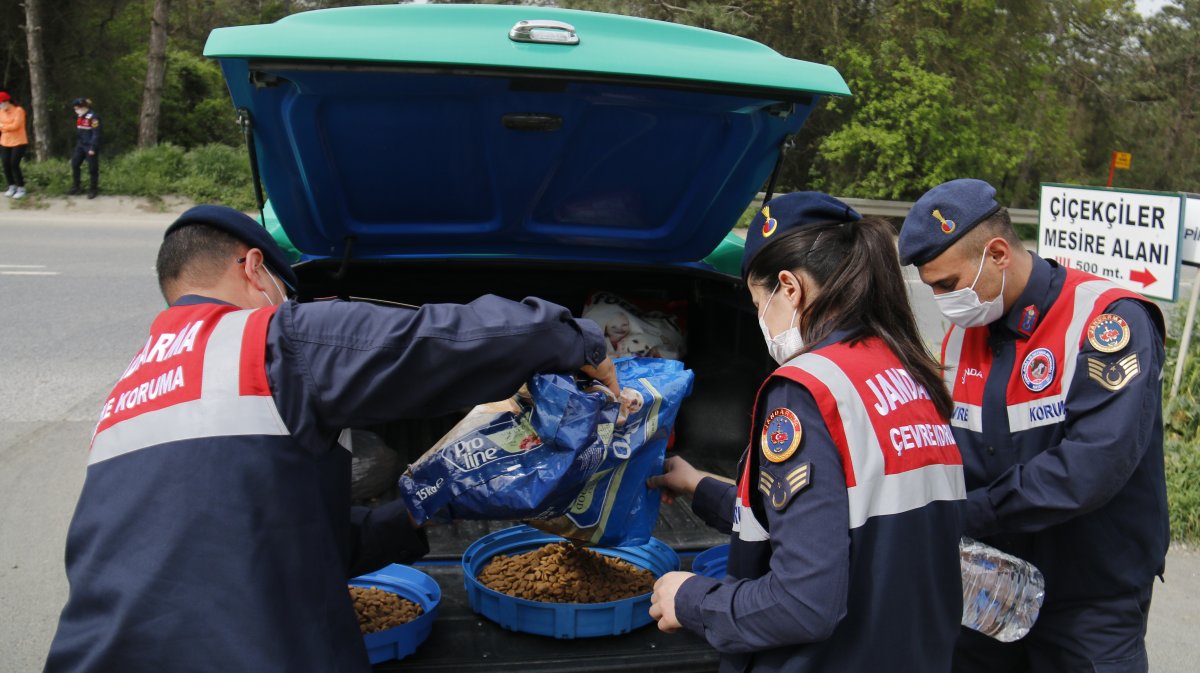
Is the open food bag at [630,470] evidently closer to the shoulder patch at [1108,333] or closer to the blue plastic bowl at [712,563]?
the blue plastic bowl at [712,563]

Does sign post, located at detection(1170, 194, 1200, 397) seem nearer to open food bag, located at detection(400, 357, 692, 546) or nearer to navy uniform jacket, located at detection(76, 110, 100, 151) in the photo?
open food bag, located at detection(400, 357, 692, 546)

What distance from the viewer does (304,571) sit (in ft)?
5.46

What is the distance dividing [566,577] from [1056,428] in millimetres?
1292

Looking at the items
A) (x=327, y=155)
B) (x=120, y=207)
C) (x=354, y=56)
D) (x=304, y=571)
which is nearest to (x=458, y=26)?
(x=354, y=56)

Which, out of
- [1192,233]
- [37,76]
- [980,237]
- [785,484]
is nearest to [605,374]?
[785,484]

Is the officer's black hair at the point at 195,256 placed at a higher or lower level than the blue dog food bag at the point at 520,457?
higher

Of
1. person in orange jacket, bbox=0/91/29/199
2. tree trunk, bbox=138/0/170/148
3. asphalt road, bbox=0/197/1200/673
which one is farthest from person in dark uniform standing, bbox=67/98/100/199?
asphalt road, bbox=0/197/1200/673

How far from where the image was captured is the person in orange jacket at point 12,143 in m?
15.0

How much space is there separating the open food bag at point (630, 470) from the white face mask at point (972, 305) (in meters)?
0.68

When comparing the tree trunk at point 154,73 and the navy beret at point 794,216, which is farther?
the tree trunk at point 154,73

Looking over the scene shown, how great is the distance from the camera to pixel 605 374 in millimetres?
2082

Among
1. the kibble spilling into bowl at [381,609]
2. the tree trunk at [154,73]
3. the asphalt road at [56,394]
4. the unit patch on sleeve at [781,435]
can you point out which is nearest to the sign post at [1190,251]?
the asphalt road at [56,394]

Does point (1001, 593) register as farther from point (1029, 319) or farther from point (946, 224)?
point (946, 224)

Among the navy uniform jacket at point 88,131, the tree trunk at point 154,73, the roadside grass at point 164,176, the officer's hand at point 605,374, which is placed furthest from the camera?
the tree trunk at point 154,73
